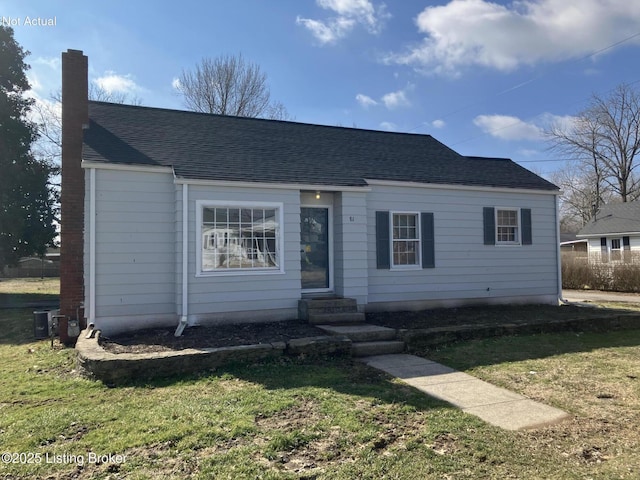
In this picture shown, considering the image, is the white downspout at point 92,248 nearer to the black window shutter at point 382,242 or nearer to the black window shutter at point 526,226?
the black window shutter at point 382,242

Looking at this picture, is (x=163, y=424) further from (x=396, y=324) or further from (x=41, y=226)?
(x=41, y=226)

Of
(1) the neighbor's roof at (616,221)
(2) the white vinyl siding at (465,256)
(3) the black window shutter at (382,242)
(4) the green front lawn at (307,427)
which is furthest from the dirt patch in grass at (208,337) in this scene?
(1) the neighbor's roof at (616,221)

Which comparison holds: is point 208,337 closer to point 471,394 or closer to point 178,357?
point 178,357

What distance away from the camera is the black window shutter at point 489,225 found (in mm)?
11164

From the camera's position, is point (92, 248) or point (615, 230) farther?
point (615, 230)

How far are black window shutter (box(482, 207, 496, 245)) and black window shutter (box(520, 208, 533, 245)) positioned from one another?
94cm

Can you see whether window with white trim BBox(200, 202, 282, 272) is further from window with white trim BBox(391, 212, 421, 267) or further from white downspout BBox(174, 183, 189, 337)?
window with white trim BBox(391, 212, 421, 267)

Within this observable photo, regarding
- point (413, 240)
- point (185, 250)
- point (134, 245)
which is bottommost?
point (185, 250)

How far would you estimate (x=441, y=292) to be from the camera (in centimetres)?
1066

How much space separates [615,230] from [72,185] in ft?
94.7

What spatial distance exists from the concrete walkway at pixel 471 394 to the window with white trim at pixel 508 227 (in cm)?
589

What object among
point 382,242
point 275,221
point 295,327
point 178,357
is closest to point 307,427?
point 178,357

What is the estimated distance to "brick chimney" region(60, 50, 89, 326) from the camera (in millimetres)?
8617

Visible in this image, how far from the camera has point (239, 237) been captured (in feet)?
28.3
